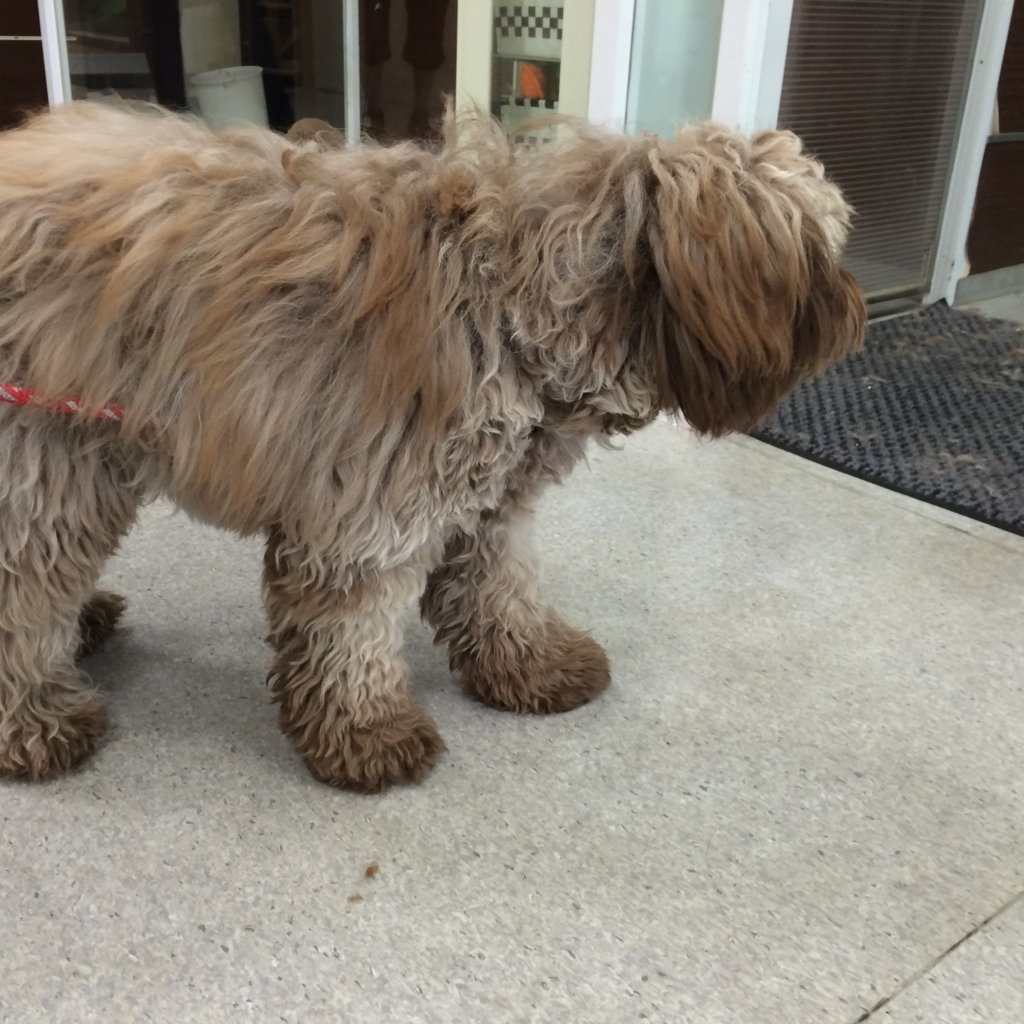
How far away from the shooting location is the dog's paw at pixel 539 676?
1410mm

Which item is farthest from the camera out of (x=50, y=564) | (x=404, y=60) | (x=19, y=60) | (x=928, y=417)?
(x=404, y=60)

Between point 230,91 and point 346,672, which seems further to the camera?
point 230,91

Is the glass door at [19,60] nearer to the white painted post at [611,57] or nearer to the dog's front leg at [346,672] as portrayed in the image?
the white painted post at [611,57]

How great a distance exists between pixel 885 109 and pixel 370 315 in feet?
7.83

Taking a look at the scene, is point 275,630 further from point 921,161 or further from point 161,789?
point 921,161

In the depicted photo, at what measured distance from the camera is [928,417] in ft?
8.05

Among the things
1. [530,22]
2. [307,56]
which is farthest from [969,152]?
[307,56]

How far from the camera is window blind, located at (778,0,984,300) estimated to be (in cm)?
259

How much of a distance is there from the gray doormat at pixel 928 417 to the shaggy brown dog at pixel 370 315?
1107mm

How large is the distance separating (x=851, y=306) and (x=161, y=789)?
38.1 inches

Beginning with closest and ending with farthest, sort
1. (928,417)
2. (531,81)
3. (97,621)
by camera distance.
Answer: (97,621)
(928,417)
(531,81)

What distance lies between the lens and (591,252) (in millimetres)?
1013

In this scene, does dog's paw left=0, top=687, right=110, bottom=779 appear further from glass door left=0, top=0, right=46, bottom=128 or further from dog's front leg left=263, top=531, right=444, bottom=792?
glass door left=0, top=0, right=46, bottom=128

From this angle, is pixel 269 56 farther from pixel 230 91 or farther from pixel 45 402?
pixel 45 402
